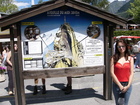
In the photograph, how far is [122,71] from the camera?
3.38 meters

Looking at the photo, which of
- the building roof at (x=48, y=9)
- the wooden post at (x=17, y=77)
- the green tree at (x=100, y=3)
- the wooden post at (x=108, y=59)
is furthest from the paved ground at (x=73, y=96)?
the green tree at (x=100, y=3)

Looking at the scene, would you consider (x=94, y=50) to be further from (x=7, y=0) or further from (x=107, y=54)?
(x=7, y=0)

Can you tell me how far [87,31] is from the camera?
4.96 metres

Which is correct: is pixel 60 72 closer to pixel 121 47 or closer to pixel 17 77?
pixel 17 77

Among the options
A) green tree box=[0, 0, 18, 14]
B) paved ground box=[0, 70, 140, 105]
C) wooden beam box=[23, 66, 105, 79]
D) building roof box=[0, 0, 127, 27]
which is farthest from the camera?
green tree box=[0, 0, 18, 14]

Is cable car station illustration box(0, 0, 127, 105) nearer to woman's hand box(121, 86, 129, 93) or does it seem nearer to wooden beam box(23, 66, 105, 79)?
wooden beam box(23, 66, 105, 79)

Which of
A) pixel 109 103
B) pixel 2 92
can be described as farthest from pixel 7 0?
pixel 109 103

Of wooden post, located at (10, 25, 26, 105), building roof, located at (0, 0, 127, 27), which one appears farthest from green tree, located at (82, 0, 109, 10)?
wooden post, located at (10, 25, 26, 105)

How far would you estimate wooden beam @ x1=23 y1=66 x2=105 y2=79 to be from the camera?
464 cm

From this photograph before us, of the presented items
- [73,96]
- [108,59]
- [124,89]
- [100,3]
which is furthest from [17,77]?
[100,3]

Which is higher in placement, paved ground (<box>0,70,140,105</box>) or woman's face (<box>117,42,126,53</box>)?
woman's face (<box>117,42,126,53</box>)

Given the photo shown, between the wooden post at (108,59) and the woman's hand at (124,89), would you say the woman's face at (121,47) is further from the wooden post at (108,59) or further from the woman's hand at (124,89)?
the wooden post at (108,59)

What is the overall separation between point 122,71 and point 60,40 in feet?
6.74

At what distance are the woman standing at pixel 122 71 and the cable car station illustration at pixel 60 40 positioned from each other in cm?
156
